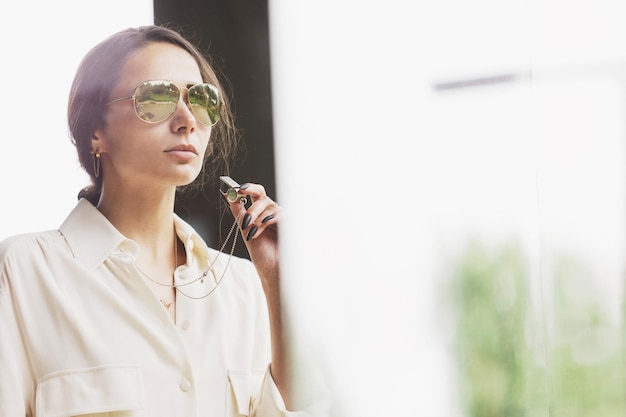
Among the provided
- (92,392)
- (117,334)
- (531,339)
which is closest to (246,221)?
(117,334)

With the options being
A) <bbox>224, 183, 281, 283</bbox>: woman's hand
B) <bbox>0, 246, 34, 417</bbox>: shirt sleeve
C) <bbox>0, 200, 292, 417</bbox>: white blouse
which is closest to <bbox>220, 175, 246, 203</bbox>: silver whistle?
<bbox>224, 183, 281, 283</bbox>: woman's hand

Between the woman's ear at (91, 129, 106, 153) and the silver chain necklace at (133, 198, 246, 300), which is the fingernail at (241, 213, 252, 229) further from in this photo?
the woman's ear at (91, 129, 106, 153)

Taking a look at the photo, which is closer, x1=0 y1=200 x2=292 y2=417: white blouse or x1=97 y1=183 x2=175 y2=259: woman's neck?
x1=0 y1=200 x2=292 y2=417: white blouse

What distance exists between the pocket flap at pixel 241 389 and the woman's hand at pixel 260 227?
25 centimetres

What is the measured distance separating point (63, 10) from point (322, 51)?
0.69 m

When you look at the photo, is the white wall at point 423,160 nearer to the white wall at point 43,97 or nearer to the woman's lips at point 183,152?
the woman's lips at point 183,152

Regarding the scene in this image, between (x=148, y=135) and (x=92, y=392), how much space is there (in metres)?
0.59

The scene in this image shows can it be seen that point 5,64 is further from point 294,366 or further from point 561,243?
point 561,243

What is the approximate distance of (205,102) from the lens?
1.85m

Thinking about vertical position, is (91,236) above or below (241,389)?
above

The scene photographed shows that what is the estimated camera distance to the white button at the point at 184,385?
1759mm

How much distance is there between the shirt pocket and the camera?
165cm

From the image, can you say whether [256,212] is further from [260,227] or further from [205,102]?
[205,102]

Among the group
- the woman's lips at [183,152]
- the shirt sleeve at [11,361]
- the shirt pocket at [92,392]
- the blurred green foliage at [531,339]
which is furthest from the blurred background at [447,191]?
the shirt sleeve at [11,361]
